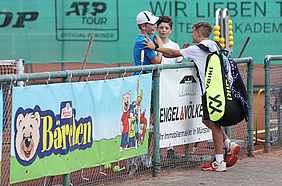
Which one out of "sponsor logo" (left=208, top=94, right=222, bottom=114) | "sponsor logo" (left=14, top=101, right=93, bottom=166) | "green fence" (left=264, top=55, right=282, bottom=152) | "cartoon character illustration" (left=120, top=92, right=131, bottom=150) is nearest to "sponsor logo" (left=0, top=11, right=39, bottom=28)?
"green fence" (left=264, top=55, right=282, bottom=152)

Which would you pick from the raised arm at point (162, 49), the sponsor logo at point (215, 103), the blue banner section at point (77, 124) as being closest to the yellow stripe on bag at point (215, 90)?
the sponsor logo at point (215, 103)

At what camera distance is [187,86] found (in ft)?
31.0

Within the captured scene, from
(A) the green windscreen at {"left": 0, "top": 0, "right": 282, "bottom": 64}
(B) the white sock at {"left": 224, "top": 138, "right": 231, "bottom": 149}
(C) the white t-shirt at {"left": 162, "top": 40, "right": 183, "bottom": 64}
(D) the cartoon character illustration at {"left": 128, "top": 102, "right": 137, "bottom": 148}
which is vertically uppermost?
(A) the green windscreen at {"left": 0, "top": 0, "right": 282, "bottom": 64}

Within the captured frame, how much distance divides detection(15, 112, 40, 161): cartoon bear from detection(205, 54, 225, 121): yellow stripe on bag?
261 centimetres

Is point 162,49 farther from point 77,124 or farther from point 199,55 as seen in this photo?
point 77,124

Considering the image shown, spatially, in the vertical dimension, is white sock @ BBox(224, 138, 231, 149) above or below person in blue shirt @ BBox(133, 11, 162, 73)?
below

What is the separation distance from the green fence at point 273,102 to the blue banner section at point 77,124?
2.67 metres

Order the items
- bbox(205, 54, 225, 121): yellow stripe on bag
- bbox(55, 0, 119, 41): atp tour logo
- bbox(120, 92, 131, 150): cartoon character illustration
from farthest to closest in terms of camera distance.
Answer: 1. bbox(55, 0, 119, 41): atp tour logo
2. bbox(205, 54, 225, 121): yellow stripe on bag
3. bbox(120, 92, 131, 150): cartoon character illustration

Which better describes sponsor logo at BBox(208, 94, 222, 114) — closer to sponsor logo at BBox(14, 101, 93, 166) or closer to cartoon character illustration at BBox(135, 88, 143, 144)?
cartoon character illustration at BBox(135, 88, 143, 144)

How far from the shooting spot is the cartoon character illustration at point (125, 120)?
8391 mm

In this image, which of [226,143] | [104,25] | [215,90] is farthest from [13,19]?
[215,90]

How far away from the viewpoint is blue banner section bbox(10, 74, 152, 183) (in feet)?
23.4

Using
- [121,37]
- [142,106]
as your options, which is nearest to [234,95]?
[142,106]

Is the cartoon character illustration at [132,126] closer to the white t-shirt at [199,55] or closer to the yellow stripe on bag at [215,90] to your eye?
the yellow stripe on bag at [215,90]
